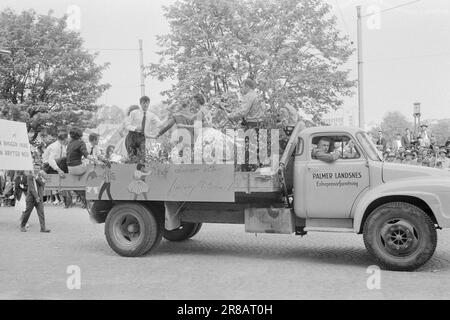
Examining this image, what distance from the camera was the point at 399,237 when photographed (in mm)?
7898

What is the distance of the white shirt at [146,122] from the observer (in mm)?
10258

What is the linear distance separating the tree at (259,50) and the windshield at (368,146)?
17.0 metres

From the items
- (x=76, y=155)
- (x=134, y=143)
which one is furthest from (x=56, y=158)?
(x=134, y=143)

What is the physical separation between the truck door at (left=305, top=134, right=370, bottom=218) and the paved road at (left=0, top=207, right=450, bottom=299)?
82 cm

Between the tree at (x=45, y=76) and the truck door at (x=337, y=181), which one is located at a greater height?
the tree at (x=45, y=76)

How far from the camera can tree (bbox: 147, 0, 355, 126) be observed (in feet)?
85.5

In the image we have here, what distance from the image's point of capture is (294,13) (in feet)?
88.1

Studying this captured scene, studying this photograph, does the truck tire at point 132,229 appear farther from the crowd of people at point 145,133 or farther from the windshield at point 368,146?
the windshield at point 368,146

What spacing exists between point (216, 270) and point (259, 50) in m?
18.5

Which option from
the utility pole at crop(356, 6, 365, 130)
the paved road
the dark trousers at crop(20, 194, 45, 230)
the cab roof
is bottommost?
the paved road

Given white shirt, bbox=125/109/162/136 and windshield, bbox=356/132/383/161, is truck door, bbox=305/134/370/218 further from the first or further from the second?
white shirt, bbox=125/109/162/136

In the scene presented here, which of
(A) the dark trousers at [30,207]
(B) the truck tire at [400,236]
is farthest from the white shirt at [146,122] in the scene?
(B) the truck tire at [400,236]

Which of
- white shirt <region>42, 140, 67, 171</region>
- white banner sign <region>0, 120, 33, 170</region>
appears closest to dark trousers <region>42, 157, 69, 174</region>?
white shirt <region>42, 140, 67, 171</region>

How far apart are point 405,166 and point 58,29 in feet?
92.6
